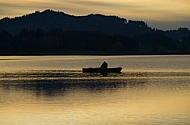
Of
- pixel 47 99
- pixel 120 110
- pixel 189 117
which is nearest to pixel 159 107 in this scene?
pixel 120 110

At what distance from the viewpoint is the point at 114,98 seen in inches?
1578

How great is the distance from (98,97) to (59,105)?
21.2ft

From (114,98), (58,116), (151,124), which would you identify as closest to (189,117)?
(151,124)

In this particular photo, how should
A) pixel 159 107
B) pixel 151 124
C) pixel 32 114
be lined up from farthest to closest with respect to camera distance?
pixel 159 107 < pixel 32 114 < pixel 151 124

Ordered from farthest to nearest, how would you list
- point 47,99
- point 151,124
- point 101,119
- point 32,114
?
point 47,99 < point 32,114 < point 101,119 < point 151,124

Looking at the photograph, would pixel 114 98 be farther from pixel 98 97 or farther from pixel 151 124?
pixel 151 124

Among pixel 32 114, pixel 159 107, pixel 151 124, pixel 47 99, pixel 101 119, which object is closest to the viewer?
pixel 151 124

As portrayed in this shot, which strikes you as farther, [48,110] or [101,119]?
[48,110]

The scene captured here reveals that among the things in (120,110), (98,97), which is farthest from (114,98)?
(120,110)

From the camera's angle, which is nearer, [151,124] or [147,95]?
[151,124]

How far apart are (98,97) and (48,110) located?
9.24 m

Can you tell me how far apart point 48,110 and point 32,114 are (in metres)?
2.01

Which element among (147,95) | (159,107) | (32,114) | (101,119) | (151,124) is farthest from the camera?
(147,95)

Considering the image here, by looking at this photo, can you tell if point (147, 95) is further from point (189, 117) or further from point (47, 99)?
point (189, 117)
